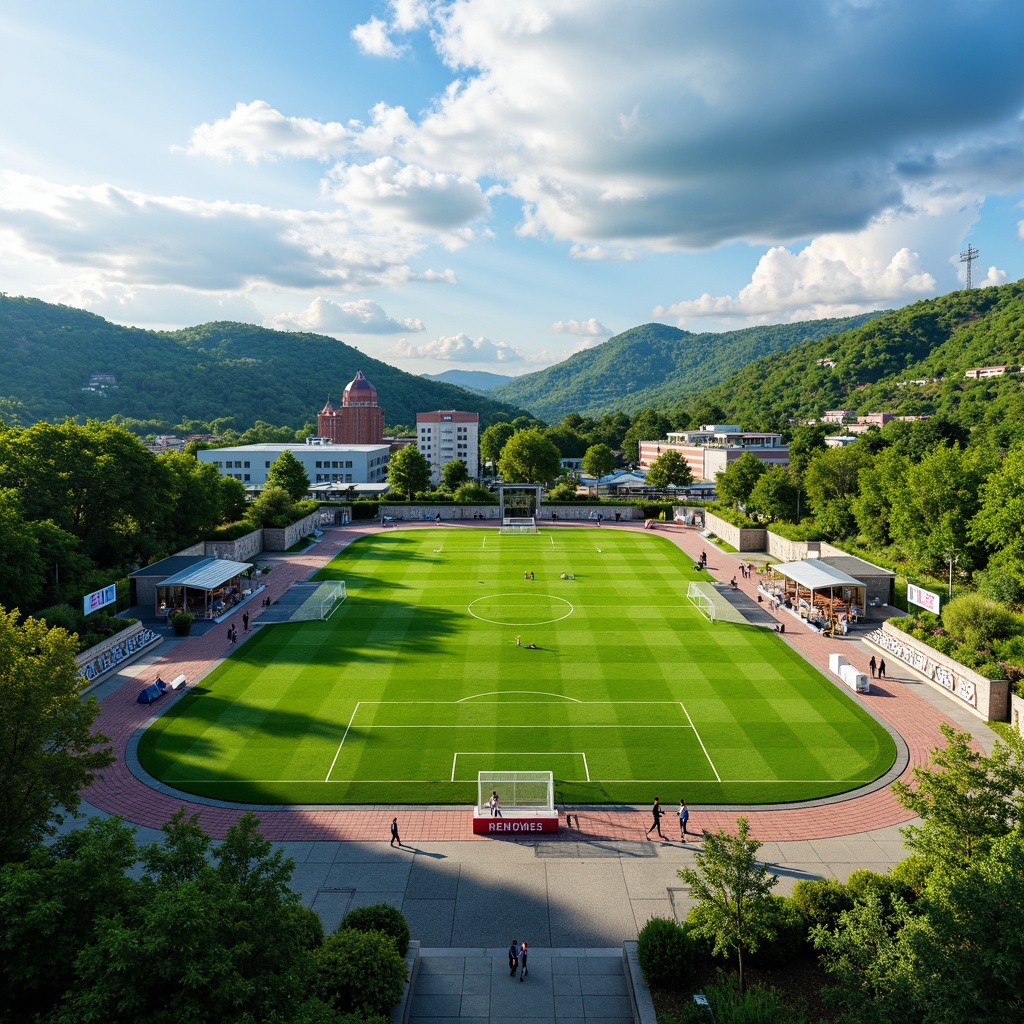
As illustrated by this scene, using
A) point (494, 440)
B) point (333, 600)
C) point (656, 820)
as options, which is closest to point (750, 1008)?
point (656, 820)

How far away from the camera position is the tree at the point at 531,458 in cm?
10625

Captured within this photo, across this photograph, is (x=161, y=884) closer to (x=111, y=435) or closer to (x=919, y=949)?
(x=919, y=949)

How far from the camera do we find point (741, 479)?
8000 centimetres

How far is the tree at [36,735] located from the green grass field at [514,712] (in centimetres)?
827

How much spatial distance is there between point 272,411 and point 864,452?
16334 cm

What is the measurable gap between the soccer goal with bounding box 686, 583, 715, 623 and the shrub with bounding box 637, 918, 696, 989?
29.8 meters

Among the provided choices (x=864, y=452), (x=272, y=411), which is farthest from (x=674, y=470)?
(x=272, y=411)

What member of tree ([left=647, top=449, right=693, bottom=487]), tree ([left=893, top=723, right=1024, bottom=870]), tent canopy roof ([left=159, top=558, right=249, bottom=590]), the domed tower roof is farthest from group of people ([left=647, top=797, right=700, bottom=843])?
the domed tower roof

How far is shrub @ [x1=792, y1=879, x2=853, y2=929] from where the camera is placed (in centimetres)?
1634

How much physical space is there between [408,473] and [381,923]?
8152cm

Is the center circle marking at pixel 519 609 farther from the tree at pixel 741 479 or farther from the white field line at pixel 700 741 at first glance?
the tree at pixel 741 479

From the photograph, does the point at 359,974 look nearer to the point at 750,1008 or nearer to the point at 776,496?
the point at 750,1008

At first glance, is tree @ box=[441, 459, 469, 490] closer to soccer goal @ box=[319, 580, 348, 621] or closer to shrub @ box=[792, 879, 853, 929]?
soccer goal @ box=[319, 580, 348, 621]

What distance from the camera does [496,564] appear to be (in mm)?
60594
